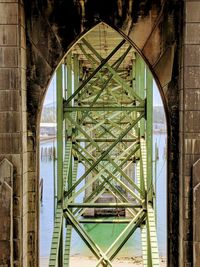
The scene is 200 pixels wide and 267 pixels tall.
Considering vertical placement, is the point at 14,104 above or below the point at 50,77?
below

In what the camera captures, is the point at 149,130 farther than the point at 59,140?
Yes

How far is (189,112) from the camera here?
21.4ft

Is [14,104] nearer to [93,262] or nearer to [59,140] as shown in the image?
[59,140]

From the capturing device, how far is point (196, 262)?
6457 mm

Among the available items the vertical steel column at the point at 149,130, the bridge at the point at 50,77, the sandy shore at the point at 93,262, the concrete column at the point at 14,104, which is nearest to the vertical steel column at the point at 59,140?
the vertical steel column at the point at 149,130

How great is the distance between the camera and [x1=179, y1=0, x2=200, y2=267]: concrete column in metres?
6.47

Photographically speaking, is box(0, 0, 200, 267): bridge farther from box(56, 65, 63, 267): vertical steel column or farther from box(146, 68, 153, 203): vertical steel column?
box(146, 68, 153, 203): vertical steel column

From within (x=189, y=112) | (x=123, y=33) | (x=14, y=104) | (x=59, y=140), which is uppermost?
(x=123, y=33)

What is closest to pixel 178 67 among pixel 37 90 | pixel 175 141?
pixel 175 141

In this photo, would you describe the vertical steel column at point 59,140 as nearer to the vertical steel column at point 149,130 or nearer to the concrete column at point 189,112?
the vertical steel column at point 149,130

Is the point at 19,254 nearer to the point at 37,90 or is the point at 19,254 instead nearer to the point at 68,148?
the point at 37,90

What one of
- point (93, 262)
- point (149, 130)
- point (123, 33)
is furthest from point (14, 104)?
point (93, 262)

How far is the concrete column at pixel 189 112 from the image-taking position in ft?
21.2

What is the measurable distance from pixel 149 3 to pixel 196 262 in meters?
3.89
